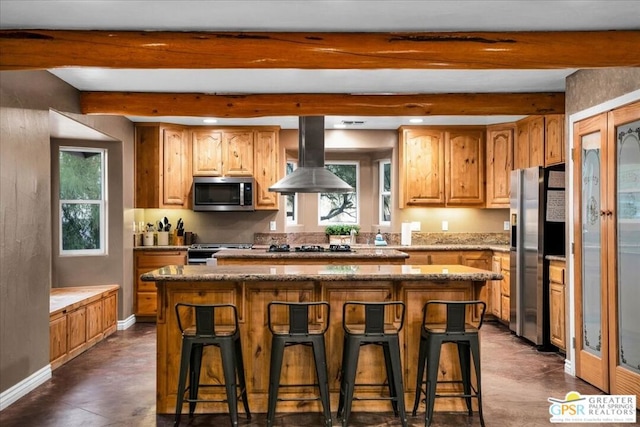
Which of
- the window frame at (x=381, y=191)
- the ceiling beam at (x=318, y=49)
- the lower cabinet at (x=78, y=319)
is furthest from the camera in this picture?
the window frame at (x=381, y=191)

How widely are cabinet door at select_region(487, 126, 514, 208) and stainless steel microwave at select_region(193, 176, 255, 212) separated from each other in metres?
3.03

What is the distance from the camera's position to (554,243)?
5.50 m

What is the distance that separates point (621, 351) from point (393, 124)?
406cm

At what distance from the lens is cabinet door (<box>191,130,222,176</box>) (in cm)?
737

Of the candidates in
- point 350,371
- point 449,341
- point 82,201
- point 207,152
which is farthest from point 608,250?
point 82,201

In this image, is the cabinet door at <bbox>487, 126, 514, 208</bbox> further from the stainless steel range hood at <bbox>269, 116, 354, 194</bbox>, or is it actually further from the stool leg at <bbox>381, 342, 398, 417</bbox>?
the stool leg at <bbox>381, 342, 398, 417</bbox>

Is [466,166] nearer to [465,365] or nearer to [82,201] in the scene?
[465,365]

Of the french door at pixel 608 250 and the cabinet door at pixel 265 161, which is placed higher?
the cabinet door at pixel 265 161

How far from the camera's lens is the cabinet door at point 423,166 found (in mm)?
7387

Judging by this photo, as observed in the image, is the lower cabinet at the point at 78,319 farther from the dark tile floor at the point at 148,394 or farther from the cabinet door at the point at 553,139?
the cabinet door at the point at 553,139

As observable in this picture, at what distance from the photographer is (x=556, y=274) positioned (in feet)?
17.4

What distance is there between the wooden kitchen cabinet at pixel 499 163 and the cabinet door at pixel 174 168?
3.86 meters

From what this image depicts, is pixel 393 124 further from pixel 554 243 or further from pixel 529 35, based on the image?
pixel 529 35

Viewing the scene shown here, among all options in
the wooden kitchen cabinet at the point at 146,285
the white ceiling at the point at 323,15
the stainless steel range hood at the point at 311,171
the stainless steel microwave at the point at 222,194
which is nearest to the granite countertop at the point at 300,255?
the stainless steel range hood at the point at 311,171
